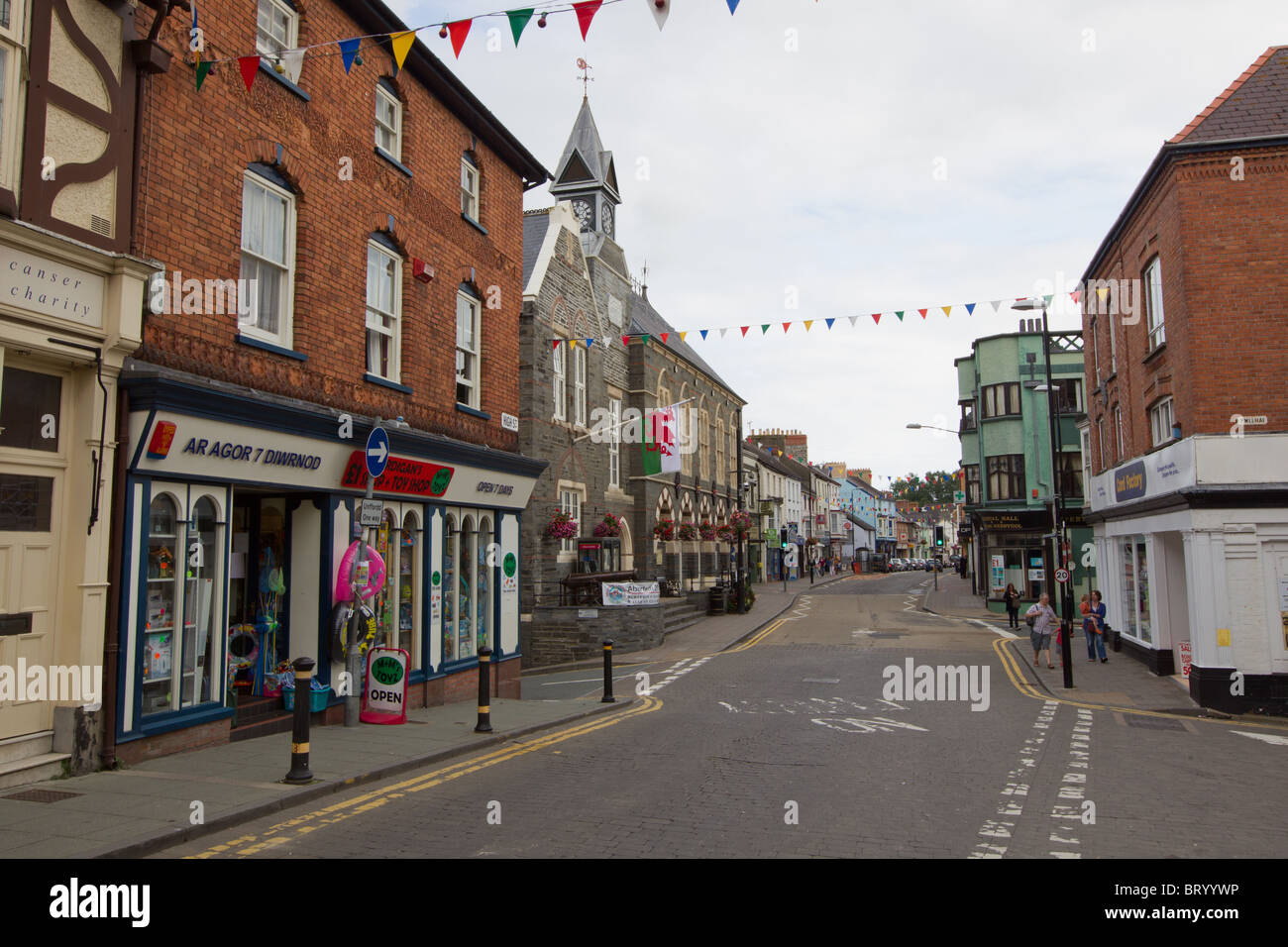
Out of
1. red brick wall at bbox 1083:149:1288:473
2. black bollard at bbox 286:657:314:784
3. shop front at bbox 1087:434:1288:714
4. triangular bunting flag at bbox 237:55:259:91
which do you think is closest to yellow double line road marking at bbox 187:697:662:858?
black bollard at bbox 286:657:314:784

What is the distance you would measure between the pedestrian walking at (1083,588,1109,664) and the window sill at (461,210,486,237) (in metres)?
16.5

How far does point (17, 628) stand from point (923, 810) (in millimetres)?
8144

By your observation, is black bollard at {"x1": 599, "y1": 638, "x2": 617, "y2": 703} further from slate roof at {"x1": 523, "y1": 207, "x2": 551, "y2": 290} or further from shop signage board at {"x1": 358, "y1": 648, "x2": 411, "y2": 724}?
slate roof at {"x1": 523, "y1": 207, "x2": 551, "y2": 290}

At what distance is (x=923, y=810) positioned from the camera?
786 cm

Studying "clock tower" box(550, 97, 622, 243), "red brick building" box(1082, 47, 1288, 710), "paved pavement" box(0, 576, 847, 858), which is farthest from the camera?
"clock tower" box(550, 97, 622, 243)

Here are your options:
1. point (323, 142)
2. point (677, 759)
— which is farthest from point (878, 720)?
point (323, 142)

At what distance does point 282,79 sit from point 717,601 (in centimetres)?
2830

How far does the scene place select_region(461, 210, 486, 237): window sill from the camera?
16.0m

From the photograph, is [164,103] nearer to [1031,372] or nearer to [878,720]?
[878,720]

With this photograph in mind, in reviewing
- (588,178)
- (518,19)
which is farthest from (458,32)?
(588,178)

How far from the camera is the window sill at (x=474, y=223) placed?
52.4 feet

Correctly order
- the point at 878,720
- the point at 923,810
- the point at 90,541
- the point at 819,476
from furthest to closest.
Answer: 1. the point at 819,476
2. the point at 878,720
3. the point at 90,541
4. the point at 923,810

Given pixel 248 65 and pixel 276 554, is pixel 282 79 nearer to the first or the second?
pixel 248 65

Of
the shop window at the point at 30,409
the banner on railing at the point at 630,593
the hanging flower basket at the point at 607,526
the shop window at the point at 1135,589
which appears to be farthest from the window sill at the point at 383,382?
the shop window at the point at 1135,589
